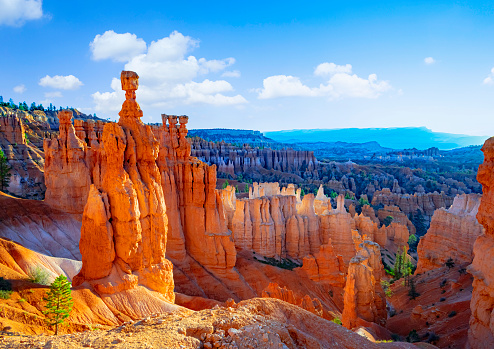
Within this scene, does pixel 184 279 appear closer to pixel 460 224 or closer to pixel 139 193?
pixel 139 193

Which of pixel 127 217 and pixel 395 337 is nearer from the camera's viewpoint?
pixel 127 217

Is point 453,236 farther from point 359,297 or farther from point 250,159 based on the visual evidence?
point 250,159

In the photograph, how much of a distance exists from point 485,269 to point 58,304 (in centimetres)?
1540

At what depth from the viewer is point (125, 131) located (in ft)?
55.7

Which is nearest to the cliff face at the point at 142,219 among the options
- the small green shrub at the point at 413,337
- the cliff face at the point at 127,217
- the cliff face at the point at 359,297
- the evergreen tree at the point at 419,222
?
the cliff face at the point at 127,217

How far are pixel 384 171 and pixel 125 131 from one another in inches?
Answer: 4045

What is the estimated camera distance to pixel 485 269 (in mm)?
13602

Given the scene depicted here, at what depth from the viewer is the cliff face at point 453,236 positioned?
29750mm

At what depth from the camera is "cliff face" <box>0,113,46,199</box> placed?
150 ft

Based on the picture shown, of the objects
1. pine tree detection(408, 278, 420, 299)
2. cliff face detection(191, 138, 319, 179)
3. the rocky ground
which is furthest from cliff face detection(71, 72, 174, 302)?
cliff face detection(191, 138, 319, 179)

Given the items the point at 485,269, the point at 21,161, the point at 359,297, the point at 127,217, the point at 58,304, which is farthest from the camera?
the point at 21,161

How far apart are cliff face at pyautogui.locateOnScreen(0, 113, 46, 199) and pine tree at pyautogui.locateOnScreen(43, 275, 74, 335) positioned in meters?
36.2

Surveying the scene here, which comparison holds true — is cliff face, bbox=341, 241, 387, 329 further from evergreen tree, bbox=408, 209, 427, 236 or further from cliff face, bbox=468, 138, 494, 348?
evergreen tree, bbox=408, 209, 427, 236

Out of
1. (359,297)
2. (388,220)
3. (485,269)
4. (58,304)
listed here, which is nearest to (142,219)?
(58,304)
